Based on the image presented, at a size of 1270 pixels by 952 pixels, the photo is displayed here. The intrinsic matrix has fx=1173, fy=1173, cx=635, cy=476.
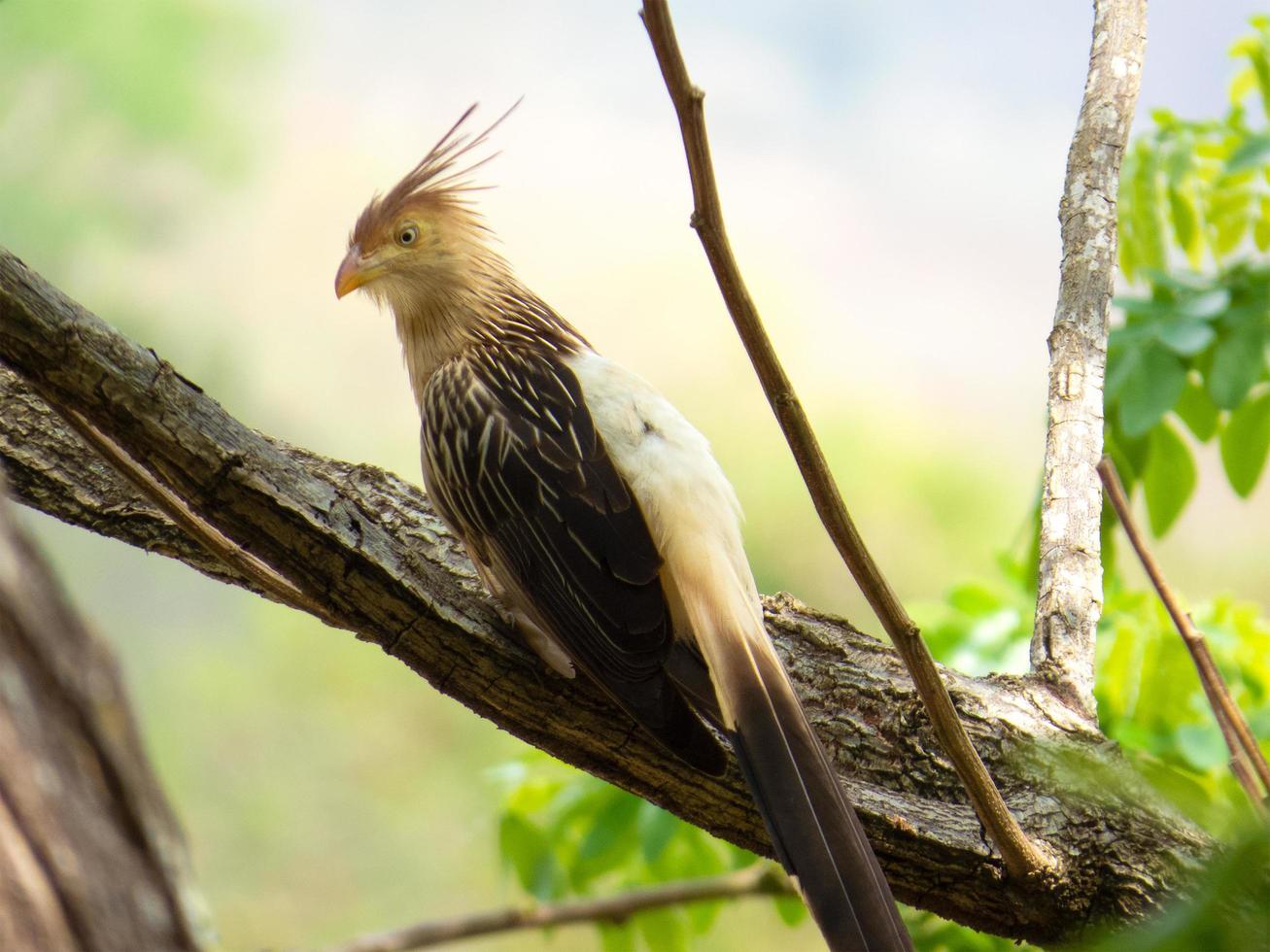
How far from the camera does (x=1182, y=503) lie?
2273mm

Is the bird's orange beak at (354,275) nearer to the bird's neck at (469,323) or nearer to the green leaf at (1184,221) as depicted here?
the bird's neck at (469,323)

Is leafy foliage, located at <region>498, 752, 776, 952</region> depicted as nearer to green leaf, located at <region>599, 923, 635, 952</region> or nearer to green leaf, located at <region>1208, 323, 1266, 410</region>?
green leaf, located at <region>599, 923, 635, 952</region>

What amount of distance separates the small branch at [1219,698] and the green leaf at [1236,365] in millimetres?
1084

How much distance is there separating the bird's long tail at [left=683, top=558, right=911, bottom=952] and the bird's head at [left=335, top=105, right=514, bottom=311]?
1123mm

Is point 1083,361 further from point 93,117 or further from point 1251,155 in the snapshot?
point 93,117

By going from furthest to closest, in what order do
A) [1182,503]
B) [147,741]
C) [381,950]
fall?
[381,950], [1182,503], [147,741]

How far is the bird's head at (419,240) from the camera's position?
260 cm

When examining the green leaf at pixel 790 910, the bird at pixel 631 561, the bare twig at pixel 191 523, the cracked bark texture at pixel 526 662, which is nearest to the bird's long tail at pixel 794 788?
the bird at pixel 631 561

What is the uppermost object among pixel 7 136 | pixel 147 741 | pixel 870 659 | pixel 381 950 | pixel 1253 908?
pixel 7 136

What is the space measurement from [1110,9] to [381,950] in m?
2.64

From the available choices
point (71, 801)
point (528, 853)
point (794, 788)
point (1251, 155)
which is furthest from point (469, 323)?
point (71, 801)

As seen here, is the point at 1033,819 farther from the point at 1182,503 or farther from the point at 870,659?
the point at 1182,503

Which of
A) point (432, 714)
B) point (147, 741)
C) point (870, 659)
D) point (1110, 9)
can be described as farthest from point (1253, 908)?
point (432, 714)

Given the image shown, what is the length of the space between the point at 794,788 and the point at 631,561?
0.45m
